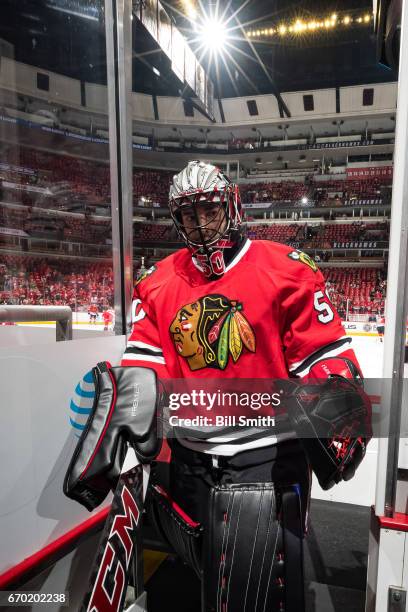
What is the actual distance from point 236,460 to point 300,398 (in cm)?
29

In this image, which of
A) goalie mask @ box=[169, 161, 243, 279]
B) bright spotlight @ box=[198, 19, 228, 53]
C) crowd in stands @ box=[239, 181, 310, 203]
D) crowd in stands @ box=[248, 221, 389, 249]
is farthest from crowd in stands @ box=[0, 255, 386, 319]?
bright spotlight @ box=[198, 19, 228, 53]

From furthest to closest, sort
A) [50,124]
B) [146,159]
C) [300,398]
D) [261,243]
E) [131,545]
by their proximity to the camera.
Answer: [50,124]
[146,159]
[261,243]
[131,545]
[300,398]

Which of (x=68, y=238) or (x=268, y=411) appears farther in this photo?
(x=68, y=238)

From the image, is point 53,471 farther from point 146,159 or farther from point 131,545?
point 146,159

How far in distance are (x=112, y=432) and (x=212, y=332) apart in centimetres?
34

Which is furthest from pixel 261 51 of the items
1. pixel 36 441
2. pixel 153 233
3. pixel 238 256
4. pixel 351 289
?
pixel 36 441

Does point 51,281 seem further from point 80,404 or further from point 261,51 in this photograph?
point 261,51

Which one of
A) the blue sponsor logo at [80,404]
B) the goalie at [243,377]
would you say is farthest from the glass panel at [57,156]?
the goalie at [243,377]

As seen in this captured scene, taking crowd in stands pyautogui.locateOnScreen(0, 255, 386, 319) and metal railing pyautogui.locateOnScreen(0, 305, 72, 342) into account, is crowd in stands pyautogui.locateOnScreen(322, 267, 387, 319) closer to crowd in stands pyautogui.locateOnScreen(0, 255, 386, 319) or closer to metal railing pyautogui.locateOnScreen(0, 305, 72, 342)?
crowd in stands pyautogui.locateOnScreen(0, 255, 386, 319)

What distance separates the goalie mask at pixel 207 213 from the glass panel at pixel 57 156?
55 cm

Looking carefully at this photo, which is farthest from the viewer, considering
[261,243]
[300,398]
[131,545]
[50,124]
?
[50,124]

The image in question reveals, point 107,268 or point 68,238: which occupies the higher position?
point 68,238

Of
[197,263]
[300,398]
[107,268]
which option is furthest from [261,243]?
[107,268]

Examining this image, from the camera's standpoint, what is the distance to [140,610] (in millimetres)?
995
